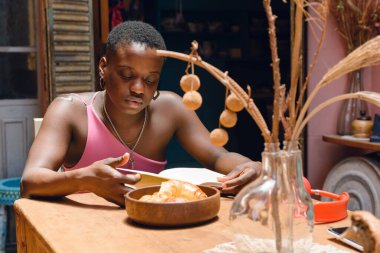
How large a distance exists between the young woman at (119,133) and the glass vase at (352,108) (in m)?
1.60

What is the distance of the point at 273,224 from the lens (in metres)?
1.00

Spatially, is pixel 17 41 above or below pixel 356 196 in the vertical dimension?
above

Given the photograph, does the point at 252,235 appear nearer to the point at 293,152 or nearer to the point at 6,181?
the point at 293,152

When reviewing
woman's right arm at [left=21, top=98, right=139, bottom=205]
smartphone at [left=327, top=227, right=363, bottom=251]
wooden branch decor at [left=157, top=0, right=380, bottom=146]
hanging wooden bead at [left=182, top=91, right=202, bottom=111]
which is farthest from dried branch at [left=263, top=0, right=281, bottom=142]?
woman's right arm at [left=21, top=98, right=139, bottom=205]

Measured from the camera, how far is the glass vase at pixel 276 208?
997 mm

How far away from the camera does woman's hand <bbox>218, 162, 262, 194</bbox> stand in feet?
5.32

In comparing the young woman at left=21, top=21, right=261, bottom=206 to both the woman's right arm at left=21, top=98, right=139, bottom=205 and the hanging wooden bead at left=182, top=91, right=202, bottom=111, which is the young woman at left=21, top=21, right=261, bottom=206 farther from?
the hanging wooden bead at left=182, top=91, right=202, bottom=111

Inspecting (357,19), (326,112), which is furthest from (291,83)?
(326,112)

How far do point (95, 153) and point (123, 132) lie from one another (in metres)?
0.14

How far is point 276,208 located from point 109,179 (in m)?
0.61

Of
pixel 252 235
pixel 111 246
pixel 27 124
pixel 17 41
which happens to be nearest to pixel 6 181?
pixel 27 124

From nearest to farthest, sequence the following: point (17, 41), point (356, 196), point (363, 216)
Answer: point (363, 216), point (356, 196), point (17, 41)

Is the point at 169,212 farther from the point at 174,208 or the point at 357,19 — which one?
the point at 357,19

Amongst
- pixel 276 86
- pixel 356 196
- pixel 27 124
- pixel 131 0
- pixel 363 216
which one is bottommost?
pixel 356 196
